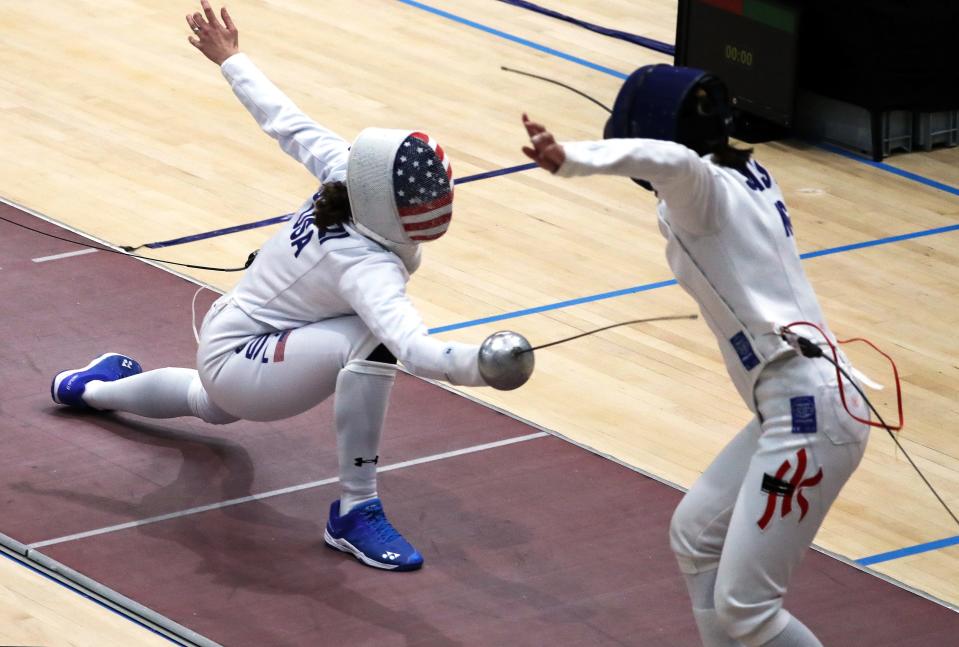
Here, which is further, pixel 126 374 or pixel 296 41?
pixel 296 41

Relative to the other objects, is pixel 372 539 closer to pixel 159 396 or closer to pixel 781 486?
pixel 159 396

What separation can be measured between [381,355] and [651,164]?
1.33 m

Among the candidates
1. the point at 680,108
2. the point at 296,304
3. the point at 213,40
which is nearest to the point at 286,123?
the point at 213,40

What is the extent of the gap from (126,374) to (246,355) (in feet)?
2.70

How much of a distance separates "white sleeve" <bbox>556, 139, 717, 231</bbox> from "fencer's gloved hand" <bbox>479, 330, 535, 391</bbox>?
0.54 metres

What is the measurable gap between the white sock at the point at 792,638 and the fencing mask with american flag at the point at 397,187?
1.35 m

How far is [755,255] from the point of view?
3400 millimetres

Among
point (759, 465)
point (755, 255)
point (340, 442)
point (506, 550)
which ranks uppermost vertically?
point (755, 255)

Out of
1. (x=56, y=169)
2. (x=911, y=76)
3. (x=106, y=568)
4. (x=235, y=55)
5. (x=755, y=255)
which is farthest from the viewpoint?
(x=911, y=76)

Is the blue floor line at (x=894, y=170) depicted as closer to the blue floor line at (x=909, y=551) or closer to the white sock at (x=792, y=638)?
the blue floor line at (x=909, y=551)

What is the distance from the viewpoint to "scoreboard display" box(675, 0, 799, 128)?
7840 mm

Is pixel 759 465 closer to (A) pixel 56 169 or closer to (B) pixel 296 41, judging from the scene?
(A) pixel 56 169

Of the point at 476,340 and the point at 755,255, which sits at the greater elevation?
the point at 755,255

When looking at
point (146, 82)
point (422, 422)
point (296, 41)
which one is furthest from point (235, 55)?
point (296, 41)
